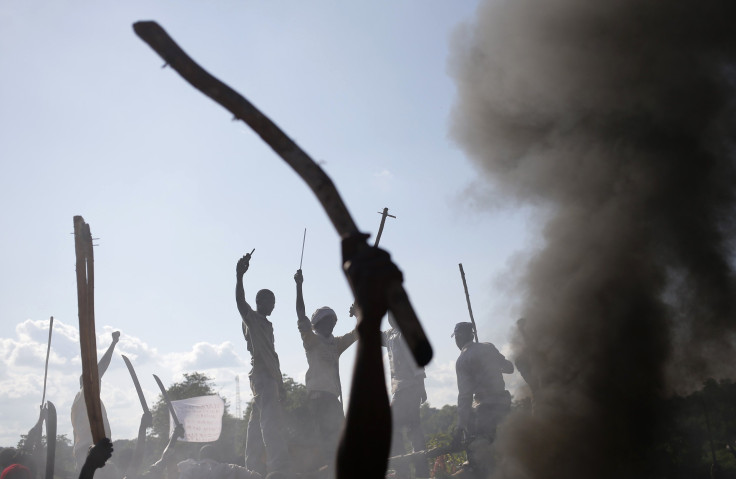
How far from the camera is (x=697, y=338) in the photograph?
7.43 m

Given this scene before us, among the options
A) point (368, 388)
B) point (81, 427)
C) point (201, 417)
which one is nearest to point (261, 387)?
point (201, 417)

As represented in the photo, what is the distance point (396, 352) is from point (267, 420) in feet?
10.2

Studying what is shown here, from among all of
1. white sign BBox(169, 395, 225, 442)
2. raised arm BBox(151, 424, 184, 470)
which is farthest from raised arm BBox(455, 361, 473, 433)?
raised arm BBox(151, 424, 184, 470)

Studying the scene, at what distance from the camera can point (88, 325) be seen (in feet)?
12.2

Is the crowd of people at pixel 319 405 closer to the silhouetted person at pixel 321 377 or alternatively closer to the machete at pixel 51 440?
the silhouetted person at pixel 321 377

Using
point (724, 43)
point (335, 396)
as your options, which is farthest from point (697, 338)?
point (335, 396)

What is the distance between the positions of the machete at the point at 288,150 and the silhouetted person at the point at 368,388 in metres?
0.05

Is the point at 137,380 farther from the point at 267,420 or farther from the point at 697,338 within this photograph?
the point at 697,338

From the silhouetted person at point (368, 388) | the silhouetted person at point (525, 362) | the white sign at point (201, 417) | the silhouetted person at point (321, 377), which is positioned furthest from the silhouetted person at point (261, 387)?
the silhouetted person at point (368, 388)

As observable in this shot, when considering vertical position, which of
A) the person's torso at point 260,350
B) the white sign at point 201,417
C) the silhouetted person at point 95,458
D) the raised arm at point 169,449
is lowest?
the silhouetted person at point 95,458

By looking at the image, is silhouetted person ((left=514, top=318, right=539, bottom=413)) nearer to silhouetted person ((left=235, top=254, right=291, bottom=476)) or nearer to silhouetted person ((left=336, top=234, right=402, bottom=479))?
silhouetted person ((left=235, top=254, right=291, bottom=476))

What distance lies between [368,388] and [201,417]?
29.2 ft

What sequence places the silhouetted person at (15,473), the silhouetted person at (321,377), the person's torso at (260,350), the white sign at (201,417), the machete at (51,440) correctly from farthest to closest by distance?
1. the white sign at (201,417)
2. the silhouetted person at (321,377)
3. the person's torso at (260,350)
4. the silhouetted person at (15,473)
5. the machete at (51,440)

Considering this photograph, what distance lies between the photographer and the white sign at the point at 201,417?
9.52 m
